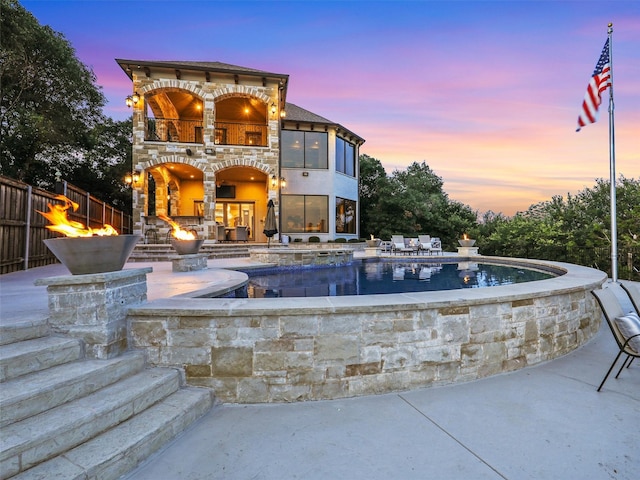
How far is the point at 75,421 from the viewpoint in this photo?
192 cm

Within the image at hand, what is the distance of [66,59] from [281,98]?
11901 mm

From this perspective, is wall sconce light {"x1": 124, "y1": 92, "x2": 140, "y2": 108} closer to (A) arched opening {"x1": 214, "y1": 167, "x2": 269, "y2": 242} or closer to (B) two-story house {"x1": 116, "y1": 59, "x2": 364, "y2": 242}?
(B) two-story house {"x1": 116, "y1": 59, "x2": 364, "y2": 242}

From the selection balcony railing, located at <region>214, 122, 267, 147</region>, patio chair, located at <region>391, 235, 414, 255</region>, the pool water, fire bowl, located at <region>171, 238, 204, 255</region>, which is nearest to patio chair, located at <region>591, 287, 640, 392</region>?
the pool water

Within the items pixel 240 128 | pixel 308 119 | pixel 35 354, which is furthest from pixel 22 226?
pixel 308 119

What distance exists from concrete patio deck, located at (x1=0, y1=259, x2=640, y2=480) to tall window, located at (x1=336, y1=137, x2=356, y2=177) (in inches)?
667

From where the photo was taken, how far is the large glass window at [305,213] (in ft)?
57.9

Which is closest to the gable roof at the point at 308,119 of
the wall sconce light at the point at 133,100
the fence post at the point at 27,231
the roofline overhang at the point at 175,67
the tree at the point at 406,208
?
the roofline overhang at the point at 175,67

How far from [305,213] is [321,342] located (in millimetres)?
15253

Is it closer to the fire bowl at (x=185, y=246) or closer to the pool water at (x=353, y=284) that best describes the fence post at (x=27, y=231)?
the fire bowl at (x=185, y=246)

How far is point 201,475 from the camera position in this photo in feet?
6.36

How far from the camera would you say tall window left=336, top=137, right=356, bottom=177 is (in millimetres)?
19031

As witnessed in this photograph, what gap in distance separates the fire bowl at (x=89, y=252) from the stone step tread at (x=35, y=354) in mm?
560

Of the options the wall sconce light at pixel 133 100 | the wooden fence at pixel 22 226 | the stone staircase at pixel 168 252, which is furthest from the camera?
the wall sconce light at pixel 133 100


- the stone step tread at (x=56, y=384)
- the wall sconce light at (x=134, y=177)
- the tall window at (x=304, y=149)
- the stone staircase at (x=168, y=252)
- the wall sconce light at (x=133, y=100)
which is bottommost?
the stone step tread at (x=56, y=384)
